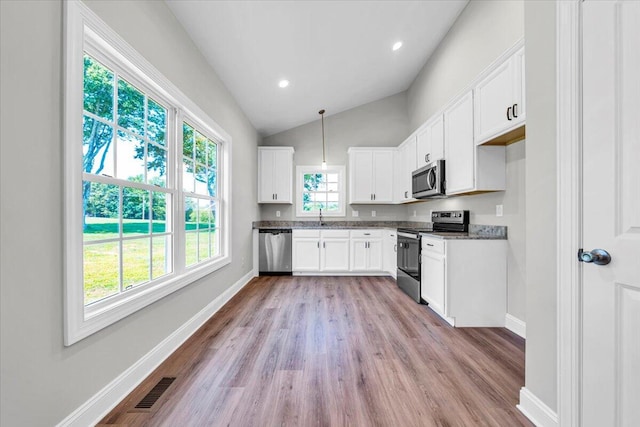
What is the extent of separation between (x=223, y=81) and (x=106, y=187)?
2.18 meters

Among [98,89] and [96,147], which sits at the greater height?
[98,89]

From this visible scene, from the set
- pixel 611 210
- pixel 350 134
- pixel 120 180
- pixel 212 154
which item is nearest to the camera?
pixel 611 210

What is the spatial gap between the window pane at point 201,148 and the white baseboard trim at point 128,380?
5.20 feet

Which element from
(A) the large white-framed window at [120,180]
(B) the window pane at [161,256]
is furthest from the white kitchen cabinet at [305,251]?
(B) the window pane at [161,256]

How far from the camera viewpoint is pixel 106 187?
63.2 inches

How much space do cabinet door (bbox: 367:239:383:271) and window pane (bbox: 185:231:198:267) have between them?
2969 mm

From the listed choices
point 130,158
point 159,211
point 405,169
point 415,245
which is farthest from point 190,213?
point 405,169

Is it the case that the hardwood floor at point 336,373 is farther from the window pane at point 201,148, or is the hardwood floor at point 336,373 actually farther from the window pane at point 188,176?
the window pane at point 201,148

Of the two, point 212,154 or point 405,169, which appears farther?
point 405,169

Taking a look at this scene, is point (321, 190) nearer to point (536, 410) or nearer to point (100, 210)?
point (100, 210)

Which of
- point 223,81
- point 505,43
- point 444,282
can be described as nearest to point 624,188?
point 444,282

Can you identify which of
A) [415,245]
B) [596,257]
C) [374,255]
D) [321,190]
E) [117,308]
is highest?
[321,190]

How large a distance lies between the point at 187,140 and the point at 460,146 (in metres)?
2.83

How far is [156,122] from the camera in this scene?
6.98 ft
